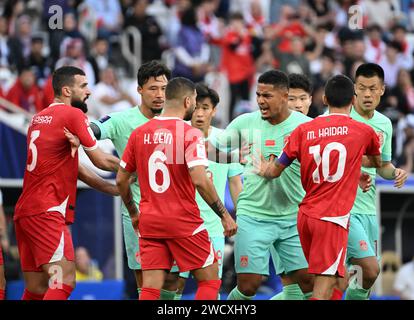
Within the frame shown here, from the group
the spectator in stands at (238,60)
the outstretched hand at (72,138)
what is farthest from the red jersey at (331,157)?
the spectator in stands at (238,60)

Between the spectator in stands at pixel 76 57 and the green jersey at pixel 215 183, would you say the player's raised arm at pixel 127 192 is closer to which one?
the green jersey at pixel 215 183

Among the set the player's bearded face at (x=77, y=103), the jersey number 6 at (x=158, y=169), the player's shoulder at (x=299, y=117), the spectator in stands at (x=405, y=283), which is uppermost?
the player's bearded face at (x=77, y=103)

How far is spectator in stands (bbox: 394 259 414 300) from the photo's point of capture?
18.7 metres

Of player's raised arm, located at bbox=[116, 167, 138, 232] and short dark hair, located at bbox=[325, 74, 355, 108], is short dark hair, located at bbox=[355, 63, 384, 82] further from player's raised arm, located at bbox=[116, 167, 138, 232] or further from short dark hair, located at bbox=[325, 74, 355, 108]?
player's raised arm, located at bbox=[116, 167, 138, 232]

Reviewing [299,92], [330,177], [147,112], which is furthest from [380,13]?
[330,177]

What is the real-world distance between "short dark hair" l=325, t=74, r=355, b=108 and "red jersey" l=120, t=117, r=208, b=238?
1392mm

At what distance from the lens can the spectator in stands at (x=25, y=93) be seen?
1972 cm

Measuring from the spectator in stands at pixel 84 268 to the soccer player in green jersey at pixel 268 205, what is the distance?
596 centimetres

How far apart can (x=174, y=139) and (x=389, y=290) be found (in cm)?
988

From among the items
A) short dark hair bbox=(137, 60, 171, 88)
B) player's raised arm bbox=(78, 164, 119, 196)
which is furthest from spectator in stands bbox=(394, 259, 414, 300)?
player's raised arm bbox=(78, 164, 119, 196)

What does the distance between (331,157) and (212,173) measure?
224 cm

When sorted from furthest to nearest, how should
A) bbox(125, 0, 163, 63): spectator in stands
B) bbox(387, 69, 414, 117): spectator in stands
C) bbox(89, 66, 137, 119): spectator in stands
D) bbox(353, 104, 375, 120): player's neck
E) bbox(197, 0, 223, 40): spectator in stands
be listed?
1. bbox(197, 0, 223, 40): spectator in stands
2. bbox(387, 69, 414, 117): spectator in stands
3. bbox(125, 0, 163, 63): spectator in stands
4. bbox(89, 66, 137, 119): spectator in stands
5. bbox(353, 104, 375, 120): player's neck

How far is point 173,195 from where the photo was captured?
10977 millimetres

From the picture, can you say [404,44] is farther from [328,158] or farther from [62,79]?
[328,158]
